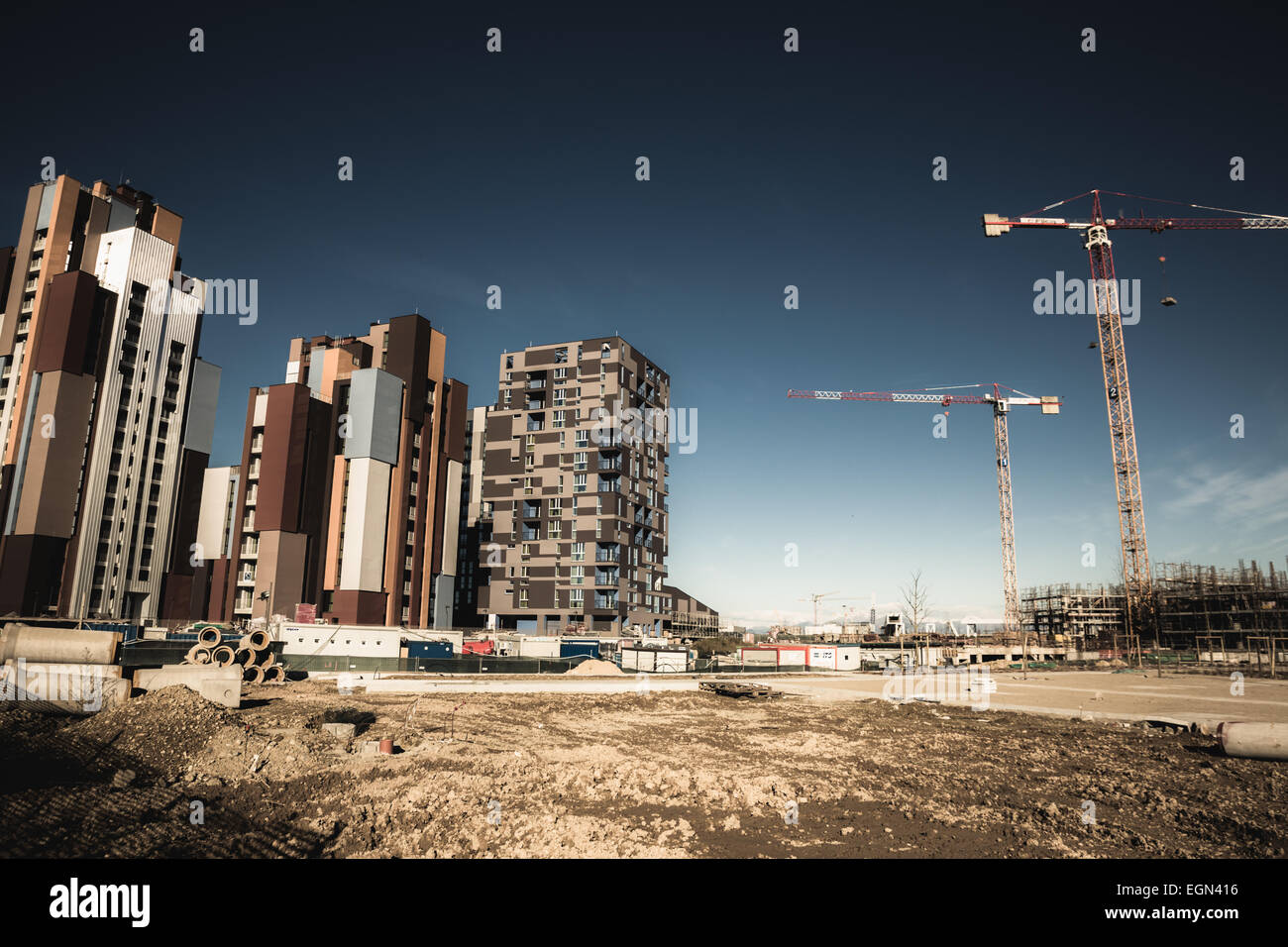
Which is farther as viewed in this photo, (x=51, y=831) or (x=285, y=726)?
(x=285, y=726)

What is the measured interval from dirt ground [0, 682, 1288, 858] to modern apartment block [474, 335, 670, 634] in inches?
2359

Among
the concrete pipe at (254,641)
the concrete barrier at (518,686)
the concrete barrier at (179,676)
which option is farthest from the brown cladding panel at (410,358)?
the concrete barrier at (179,676)

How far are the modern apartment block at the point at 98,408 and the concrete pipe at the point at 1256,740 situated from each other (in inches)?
3042

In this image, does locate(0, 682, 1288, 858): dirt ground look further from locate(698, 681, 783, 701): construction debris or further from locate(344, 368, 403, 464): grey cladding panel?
locate(344, 368, 403, 464): grey cladding panel

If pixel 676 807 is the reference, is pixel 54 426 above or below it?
above

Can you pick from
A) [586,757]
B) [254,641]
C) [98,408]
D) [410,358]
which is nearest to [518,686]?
[254,641]

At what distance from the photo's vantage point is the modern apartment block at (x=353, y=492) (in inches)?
2778

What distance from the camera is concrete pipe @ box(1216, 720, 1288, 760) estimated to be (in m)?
18.3

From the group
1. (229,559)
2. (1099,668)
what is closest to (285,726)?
(229,559)

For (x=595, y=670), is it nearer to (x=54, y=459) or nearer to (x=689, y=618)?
(x=54, y=459)

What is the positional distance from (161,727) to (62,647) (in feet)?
29.2

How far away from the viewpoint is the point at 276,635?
48.6 m
